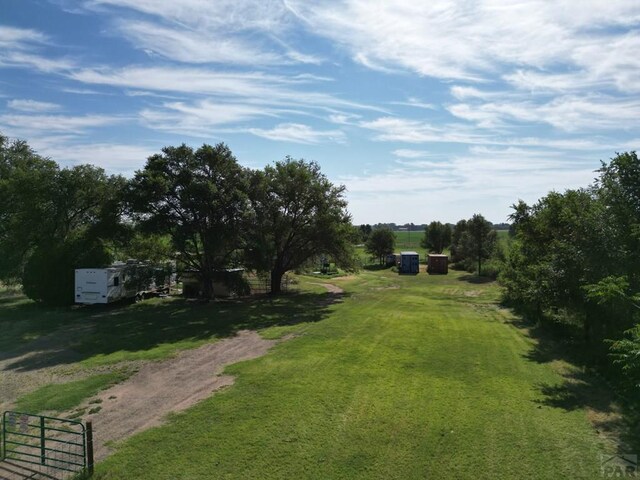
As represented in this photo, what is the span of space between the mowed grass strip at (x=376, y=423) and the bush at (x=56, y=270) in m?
19.2

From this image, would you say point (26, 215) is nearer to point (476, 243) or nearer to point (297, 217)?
point (297, 217)

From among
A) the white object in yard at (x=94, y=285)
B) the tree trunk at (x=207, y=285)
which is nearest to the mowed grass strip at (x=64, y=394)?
the white object in yard at (x=94, y=285)

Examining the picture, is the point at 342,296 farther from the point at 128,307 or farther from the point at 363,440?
the point at 363,440

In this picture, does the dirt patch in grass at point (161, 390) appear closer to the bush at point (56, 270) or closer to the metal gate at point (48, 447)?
the metal gate at point (48, 447)

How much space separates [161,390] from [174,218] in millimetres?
18492

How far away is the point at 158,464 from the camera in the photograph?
8648 mm

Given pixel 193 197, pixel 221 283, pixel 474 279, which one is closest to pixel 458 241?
pixel 474 279

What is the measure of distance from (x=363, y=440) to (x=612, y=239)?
11.3 meters

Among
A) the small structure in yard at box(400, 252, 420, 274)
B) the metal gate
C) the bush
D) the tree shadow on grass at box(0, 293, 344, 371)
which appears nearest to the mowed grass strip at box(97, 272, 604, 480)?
the metal gate

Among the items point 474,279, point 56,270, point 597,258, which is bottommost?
point 474,279

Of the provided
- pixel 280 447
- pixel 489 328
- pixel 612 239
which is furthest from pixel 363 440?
pixel 489 328

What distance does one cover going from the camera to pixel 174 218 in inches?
1178

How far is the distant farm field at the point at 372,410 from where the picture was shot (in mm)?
8469

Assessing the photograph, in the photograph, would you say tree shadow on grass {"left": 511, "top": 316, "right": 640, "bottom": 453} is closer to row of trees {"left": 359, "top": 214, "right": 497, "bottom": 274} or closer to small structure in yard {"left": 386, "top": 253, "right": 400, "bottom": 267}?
row of trees {"left": 359, "top": 214, "right": 497, "bottom": 274}
